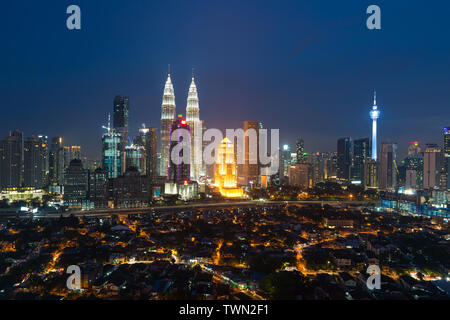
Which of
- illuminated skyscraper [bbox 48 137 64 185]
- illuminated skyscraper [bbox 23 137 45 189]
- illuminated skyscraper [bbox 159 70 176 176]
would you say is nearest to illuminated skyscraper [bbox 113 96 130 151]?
illuminated skyscraper [bbox 159 70 176 176]

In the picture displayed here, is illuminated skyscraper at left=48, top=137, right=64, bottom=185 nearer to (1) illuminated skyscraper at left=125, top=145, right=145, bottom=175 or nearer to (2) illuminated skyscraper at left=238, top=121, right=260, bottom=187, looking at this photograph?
(1) illuminated skyscraper at left=125, top=145, right=145, bottom=175

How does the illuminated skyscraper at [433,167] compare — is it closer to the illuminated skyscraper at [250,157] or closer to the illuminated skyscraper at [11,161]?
the illuminated skyscraper at [250,157]

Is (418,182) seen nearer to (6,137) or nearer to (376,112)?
(376,112)

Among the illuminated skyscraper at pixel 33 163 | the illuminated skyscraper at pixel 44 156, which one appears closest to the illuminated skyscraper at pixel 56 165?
the illuminated skyscraper at pixel 44 156

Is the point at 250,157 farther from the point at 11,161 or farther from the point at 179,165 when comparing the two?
the point at 11,161

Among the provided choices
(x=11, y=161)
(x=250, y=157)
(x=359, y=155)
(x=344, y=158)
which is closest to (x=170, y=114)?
(x=250, y=157)
